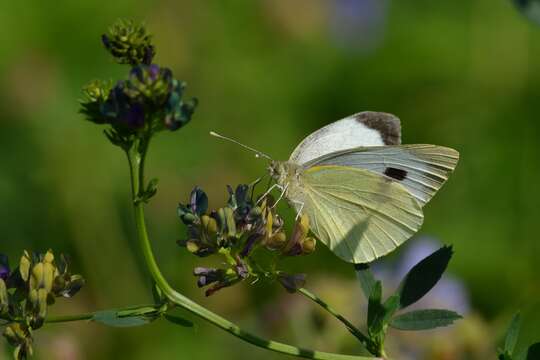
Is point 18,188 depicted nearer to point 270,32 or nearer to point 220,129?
point 220,129

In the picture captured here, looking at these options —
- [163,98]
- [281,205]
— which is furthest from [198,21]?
[163,98]

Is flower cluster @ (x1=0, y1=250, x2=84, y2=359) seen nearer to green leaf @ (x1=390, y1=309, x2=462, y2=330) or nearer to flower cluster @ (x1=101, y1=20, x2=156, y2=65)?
flower cluster @ (x1=101, y1=20, x2=156, y2=65)

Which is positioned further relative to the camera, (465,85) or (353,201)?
(465,85)

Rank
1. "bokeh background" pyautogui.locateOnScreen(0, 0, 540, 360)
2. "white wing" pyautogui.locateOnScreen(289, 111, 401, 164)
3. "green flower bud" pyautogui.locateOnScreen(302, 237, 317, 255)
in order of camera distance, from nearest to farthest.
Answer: "green flower bud" pyautogui.locateOnScreen(302, 237, 317, 255), "white wing" pyautogui.locateOnScreen(289, 111, 401, 164), "bokeh background" pyautogui.locateOnScreen(0, 0, 540, 360)

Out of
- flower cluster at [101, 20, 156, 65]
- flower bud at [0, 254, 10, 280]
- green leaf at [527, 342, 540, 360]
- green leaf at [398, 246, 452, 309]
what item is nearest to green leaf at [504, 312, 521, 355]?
green leaf at [527, 342, 540, 360]

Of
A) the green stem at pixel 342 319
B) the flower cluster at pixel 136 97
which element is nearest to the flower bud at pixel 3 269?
the flower cluster at pixel 136 97

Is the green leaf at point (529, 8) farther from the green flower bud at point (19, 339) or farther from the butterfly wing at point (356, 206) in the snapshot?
the green flower bud at point (19, 339)
